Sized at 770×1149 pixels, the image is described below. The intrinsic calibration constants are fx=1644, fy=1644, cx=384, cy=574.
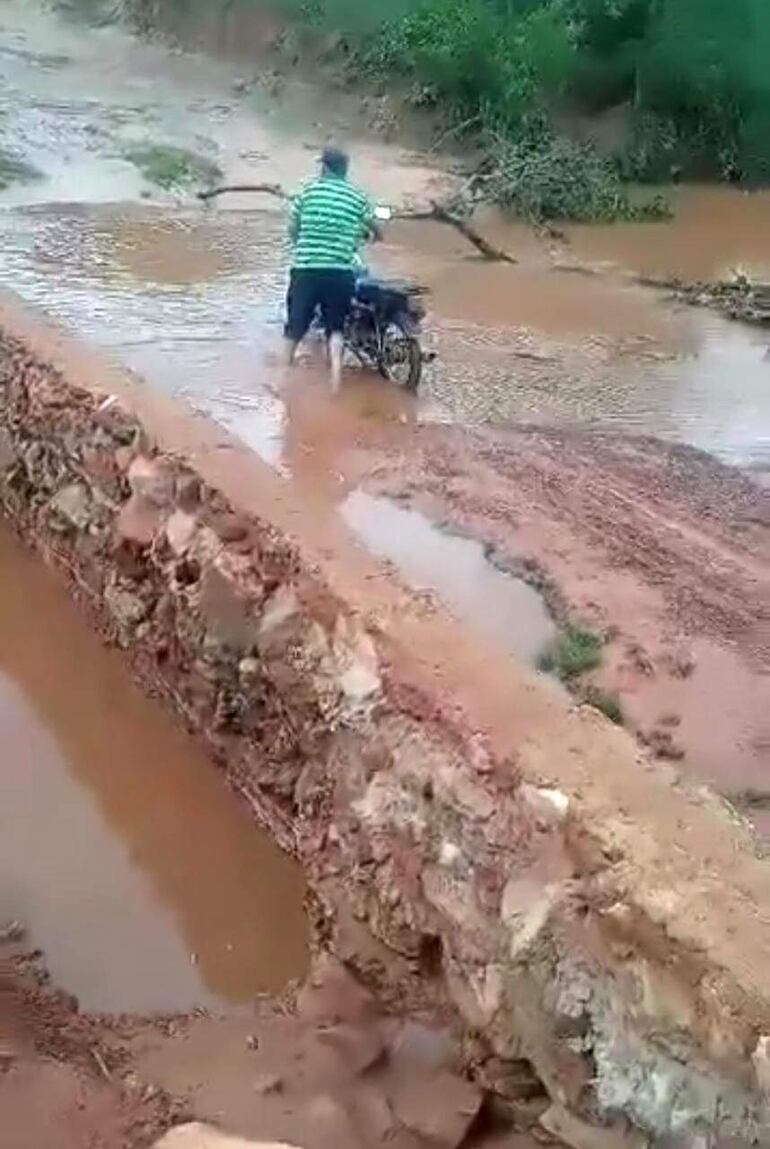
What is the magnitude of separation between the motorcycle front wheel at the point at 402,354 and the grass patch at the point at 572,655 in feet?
14.5

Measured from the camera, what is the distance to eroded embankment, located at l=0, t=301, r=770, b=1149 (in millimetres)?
4852

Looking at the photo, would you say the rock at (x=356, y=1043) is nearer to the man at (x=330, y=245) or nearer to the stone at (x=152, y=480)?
the stone at (x=152, y=480)

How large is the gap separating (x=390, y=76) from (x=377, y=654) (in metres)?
20.5

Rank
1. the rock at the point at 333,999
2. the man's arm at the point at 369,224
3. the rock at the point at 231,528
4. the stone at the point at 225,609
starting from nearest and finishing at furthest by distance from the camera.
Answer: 1. the rock at the point at 333,999
2. the stone at the point at 225,609
3. the rock at the point at 231,528
4. the man's arm at the point at 369,224

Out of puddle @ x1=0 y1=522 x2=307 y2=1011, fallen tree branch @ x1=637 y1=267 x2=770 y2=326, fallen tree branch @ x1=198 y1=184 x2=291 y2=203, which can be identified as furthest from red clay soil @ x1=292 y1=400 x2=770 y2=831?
fallen tree branch @ x1=198 y1=184 x2=291 y2=203

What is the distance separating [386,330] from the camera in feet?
43.4

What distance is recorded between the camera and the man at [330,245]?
41.1 ft

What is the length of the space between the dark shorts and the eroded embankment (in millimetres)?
3332

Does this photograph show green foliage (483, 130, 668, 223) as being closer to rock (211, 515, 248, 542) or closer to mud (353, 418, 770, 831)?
mud (353, 418, 770, 831)

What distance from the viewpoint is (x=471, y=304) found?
53.9 feet

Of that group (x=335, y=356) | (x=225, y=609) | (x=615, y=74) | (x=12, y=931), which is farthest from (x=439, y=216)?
(x=12, y=931)

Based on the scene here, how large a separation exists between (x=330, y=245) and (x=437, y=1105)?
819cm

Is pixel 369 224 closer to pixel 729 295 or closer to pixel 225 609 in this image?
pixel 225 609

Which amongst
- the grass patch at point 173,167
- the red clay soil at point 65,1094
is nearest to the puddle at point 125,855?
the red clay soil at point 65,1094
